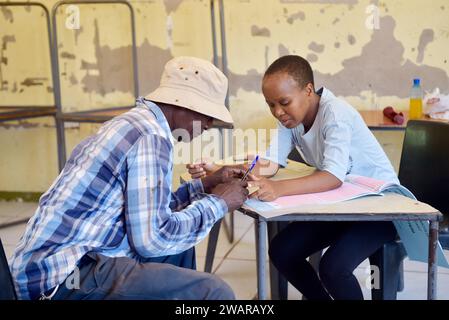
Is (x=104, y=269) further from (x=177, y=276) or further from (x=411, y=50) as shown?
(x=411, y=50)

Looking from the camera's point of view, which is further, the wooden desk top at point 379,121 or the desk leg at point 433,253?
the wooden desk top at point 379,121

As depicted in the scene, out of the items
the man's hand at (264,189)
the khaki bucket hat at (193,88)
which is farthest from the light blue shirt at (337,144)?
the khaki bucket hat at (193,88)

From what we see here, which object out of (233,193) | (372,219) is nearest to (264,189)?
(233,193)

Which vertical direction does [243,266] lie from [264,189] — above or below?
below

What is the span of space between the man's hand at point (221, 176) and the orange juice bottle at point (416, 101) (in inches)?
69.7

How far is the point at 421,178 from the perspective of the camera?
2.35m

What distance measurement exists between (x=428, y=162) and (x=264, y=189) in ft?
2.90

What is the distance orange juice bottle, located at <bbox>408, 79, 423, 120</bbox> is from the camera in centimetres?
338

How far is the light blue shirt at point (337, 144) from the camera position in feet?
6.31

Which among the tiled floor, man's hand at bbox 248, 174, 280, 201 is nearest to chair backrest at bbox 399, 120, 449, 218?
the tiled floor

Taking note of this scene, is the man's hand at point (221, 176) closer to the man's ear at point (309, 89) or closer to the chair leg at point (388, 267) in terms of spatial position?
the man's ear at point (309, 89)

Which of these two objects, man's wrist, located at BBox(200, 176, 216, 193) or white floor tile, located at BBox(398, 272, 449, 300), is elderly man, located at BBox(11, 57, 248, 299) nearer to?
man's wrist, located at BBox(200, 176, 216, 193)

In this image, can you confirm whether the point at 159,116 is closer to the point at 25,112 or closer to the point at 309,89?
the point at 309,89

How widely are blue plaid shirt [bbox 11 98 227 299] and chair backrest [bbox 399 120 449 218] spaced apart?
1.23 meters
